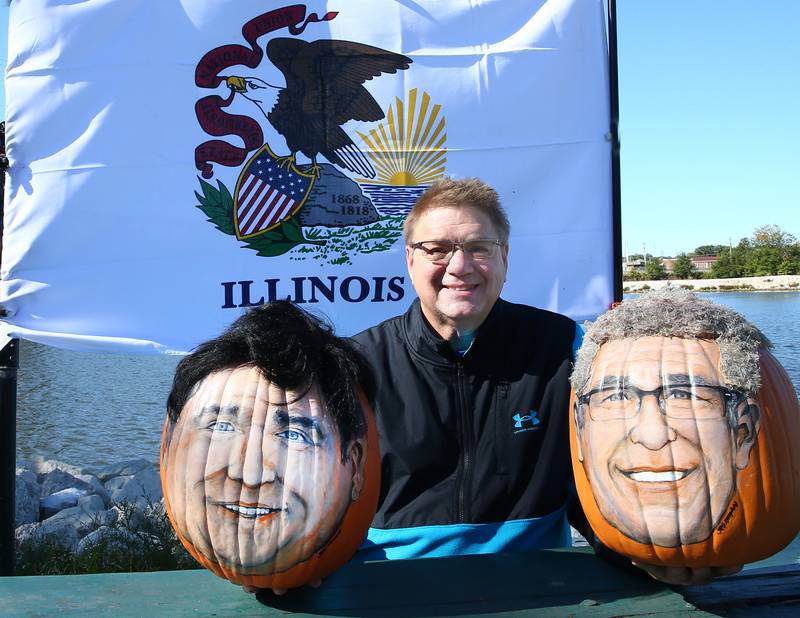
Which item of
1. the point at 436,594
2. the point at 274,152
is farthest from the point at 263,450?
the point at 274,152

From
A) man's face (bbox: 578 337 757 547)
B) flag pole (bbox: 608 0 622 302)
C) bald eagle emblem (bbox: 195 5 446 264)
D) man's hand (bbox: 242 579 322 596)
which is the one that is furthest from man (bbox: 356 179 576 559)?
flag pole (bbox: 608 0 622 302)

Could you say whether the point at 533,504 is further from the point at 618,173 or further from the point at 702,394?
the point at 618,173

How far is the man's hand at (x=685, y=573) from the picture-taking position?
5.94 feet

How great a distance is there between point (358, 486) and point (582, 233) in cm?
275

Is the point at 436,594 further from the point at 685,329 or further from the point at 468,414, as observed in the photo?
the point at 685,329

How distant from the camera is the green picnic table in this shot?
1.84 metres

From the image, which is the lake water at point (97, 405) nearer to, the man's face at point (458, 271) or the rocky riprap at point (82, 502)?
the rocky riprap at point (82, 502)

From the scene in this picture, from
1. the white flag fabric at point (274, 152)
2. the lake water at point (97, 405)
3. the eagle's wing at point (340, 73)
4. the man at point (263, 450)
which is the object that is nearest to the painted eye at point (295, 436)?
the man at point (263, 450)

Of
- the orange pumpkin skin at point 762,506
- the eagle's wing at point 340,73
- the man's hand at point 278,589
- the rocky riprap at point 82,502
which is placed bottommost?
the rocky riprap at point 82,502

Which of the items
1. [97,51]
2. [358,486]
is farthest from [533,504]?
[97,51]

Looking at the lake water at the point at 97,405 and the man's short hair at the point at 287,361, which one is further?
the lake water at the point at 97,405

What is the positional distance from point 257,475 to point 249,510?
78 millimetres

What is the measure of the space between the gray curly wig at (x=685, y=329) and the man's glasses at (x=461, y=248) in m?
0.60

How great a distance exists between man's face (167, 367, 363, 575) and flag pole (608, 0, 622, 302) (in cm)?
284
